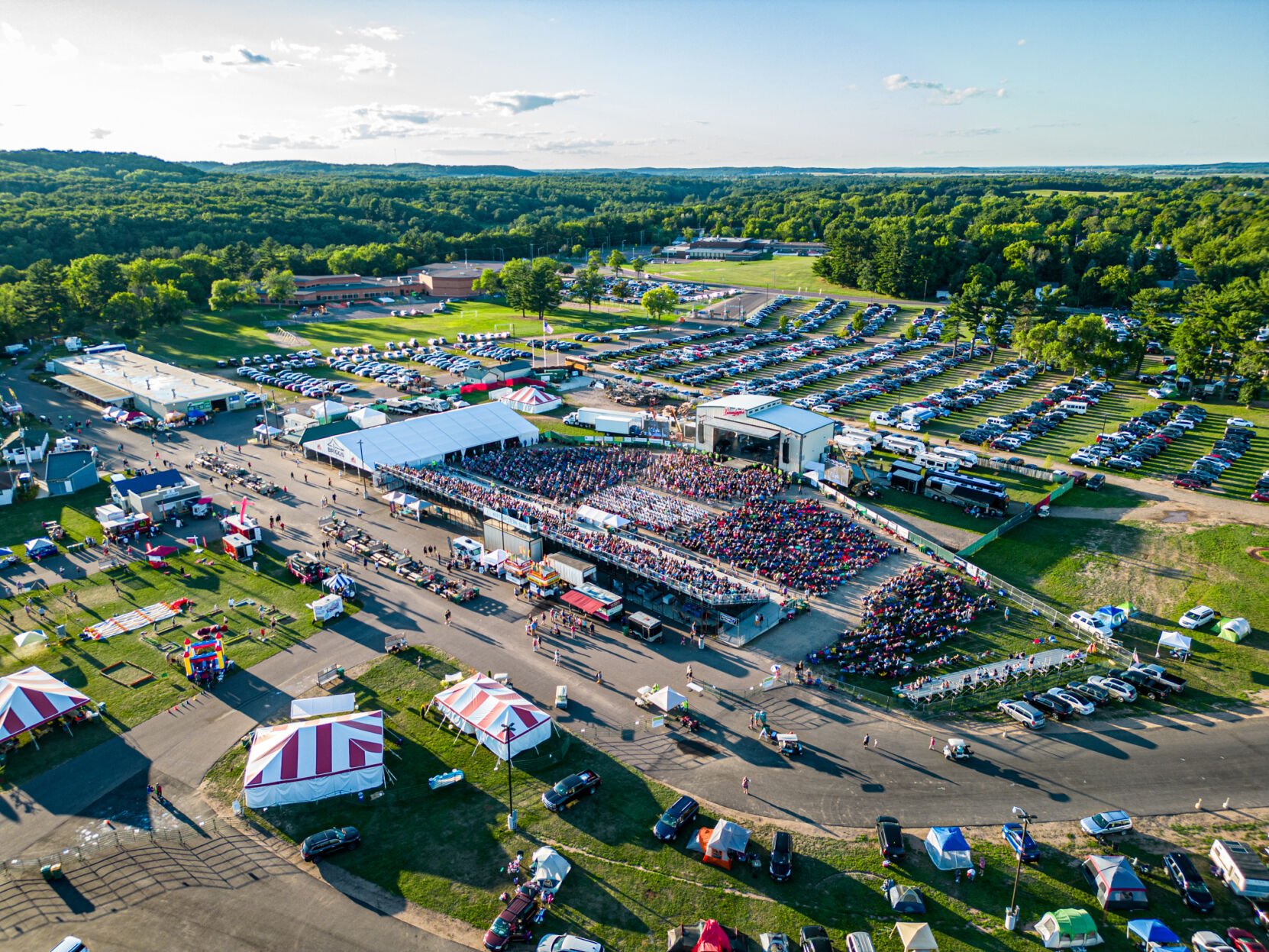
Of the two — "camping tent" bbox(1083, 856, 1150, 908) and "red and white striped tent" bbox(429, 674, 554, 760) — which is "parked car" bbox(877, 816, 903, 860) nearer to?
"camping tent" bbox(1083, 856, 1150, 908)

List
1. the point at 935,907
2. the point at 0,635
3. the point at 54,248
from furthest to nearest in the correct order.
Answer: the point at 54,248 → the point at 0,635 → the point at 935,907

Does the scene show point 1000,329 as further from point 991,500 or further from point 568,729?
point 568,729

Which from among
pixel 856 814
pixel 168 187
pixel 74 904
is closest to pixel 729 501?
pixel 856 814

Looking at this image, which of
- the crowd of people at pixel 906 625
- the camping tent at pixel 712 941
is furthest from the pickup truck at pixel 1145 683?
the camping tent at pixel 712 941

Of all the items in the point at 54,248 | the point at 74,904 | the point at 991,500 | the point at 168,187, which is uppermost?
the point at 168,187

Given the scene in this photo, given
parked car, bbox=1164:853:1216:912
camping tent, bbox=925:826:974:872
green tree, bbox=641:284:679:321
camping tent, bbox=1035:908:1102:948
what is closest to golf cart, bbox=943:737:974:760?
camping tent, bbox=925:826:974:872

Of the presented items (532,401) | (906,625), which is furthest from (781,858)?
(532,401)

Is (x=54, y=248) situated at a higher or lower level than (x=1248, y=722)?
higher
